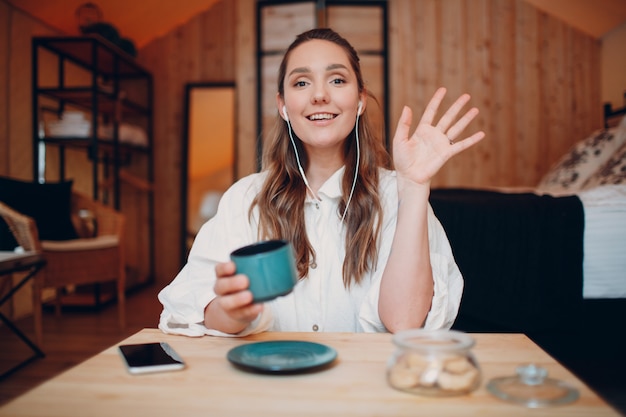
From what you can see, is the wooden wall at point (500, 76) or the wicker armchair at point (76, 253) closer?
the wicker armchair at point (76, 253)

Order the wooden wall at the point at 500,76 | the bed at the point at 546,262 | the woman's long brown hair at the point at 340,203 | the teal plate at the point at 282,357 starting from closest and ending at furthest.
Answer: the teal plate at the point at 282,357 < the woman's long brown hair at the point at 340,203 < the bed at the point at 546,262 < the wooden wall at the point at 500,76

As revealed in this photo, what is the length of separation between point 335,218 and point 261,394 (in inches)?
26.3

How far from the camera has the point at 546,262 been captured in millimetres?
2064

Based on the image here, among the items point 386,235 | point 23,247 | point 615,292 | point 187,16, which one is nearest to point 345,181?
point 386,235

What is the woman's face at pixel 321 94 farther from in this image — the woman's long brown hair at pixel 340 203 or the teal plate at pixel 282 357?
the teal plate at pixel 282 357

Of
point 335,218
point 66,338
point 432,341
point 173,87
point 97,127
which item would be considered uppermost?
point 173,87

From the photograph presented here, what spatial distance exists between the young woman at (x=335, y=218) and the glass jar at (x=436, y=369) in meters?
0.33

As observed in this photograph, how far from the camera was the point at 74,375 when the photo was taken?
0.70m

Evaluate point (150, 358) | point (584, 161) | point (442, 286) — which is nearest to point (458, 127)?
point (442, 286)

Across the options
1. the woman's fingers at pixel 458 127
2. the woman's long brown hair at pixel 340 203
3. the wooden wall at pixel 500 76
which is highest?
the wooden wall at pixel 500 76

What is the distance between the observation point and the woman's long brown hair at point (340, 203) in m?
1.18

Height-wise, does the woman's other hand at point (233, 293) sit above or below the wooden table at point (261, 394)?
above

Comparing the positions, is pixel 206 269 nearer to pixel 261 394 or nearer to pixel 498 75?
pixel 261 394

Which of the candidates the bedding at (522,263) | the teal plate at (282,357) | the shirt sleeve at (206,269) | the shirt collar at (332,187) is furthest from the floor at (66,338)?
the bedding at (522,263)
